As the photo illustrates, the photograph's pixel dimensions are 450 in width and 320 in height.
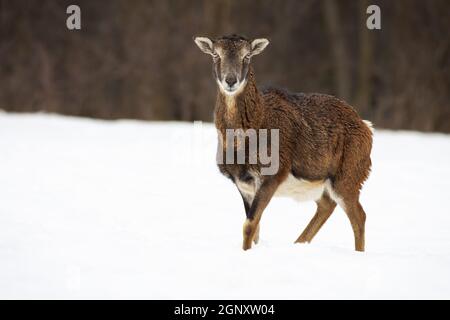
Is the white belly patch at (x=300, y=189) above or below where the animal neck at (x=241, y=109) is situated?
below

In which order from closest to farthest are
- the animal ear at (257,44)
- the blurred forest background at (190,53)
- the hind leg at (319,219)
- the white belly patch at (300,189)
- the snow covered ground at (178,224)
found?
the snow covered ground at (178,224) < the animal ear at (257,44) < the white belly patch at (300,189) < the hind leg at (319,219) < the blurred forest background at (190,53)

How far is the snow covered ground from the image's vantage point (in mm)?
6453

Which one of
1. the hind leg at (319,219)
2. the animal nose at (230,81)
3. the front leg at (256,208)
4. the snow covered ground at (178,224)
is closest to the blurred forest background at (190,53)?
the snow covered ground at (178,224)

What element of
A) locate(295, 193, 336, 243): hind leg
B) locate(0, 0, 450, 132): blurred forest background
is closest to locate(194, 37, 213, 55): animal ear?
locate(295, 193, 336, 243): hind leg

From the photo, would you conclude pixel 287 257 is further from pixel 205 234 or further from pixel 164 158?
pixel 164 158

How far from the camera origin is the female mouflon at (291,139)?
7.73m

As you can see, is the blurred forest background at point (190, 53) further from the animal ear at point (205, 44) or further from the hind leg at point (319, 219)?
the animal ear at point (205, 44)

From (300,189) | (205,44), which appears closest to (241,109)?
(205,44)

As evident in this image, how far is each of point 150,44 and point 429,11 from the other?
29.9 ft

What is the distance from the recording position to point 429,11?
2514cm

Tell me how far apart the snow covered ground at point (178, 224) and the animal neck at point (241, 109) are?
4.09 ft

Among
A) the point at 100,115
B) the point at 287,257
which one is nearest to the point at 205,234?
the point at 287,257

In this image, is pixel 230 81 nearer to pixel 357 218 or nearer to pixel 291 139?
pixel 291 139
